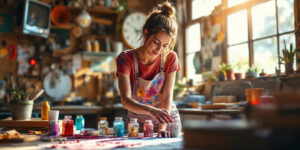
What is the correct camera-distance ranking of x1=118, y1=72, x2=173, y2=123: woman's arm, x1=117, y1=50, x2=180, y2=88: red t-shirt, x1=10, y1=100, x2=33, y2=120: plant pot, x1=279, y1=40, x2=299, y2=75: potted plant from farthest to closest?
x1=279, y1=40, x2=299, y2=75: potted plant < x1=10, y1=100, x2=33, y2=120: plant pot < x1=117, y1=50, x2=180, y2=88: red t-shirt < x1=118, y1=72, x2=173, y2=123: woman's arm

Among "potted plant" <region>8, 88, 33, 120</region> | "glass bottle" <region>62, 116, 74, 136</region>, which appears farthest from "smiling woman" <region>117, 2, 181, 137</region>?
"potted plant" <region>8, 88, 33, 120</region>

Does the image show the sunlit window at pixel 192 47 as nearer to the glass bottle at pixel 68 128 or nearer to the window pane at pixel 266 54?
the window pane at pixel 266 54

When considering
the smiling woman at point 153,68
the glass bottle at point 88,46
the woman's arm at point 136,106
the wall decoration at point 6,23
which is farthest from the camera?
the glass bottle at point 88,46

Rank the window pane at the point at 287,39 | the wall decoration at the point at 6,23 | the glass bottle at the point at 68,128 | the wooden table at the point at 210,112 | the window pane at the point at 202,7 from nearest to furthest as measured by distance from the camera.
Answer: the glass bottle at the point at 68,128 < the wooden table at the point at 210,112 < the window pane at the point at 287,39 < the window pane at the point at 202,7 < the wall decoration at the point at 6,23

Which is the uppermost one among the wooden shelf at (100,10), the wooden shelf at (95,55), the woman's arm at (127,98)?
the wooden shelf at (100,10)

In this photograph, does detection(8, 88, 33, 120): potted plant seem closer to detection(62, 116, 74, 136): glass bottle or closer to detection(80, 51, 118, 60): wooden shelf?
detection(62, 116, 74, 136): glass bottle

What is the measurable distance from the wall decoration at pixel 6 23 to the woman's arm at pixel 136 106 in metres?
4.07

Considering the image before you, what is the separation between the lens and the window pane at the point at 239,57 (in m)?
4.40

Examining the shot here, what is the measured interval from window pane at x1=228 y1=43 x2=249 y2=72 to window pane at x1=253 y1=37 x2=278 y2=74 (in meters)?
0.18

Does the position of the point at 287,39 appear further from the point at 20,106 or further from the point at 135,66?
the point at 20,106

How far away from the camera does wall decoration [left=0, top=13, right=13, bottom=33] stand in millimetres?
5319

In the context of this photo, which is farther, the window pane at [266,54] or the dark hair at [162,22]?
the window pane at [266,54]

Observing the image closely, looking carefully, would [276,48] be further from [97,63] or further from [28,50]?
[28,50]

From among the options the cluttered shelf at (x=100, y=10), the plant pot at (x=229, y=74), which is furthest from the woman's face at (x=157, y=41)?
the cluttered shelf at (x=100, y=10)
